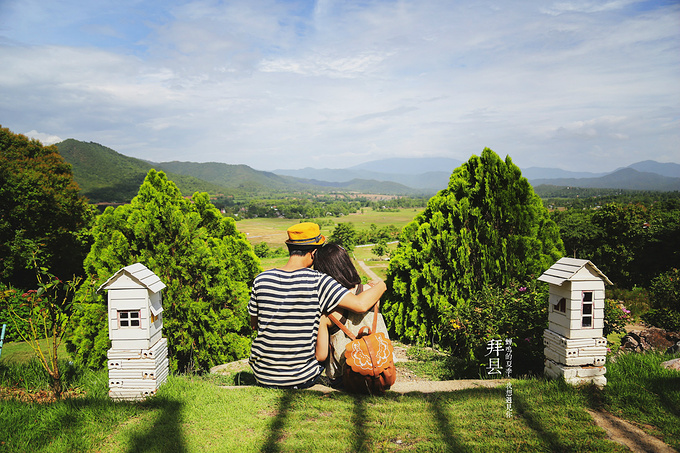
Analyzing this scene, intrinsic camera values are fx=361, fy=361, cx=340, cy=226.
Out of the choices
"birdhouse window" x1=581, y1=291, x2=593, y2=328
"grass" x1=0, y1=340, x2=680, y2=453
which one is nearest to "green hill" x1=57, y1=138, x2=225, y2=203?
"grass" x1=0, y1=340, x2=680, y2=453

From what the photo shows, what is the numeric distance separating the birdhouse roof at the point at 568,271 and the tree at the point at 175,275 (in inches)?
232

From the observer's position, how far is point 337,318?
11.8 ft

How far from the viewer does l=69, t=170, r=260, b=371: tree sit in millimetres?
7055

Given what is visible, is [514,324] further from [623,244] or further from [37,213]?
[623,244]

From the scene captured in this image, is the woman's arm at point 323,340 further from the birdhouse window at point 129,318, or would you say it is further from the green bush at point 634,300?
the green bush at point 634,300

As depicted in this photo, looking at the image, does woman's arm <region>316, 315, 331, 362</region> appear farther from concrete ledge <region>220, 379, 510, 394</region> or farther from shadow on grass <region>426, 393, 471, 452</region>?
shadow on grass <region>426, 393, 471, 452</region>

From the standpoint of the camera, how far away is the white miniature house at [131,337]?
373 centimetres

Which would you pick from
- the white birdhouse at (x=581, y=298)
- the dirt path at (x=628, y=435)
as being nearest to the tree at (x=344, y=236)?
the white birdhouse at (x=581, y=298)

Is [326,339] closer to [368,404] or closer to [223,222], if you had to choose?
[368,404]

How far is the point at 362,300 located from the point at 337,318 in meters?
0.40

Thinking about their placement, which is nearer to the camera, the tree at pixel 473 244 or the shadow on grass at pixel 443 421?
the shadow on grass at pixel 443 421

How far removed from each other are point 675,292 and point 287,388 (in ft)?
41.4

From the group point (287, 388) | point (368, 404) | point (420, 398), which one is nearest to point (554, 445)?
point (420, 398)

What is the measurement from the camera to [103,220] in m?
7.46
